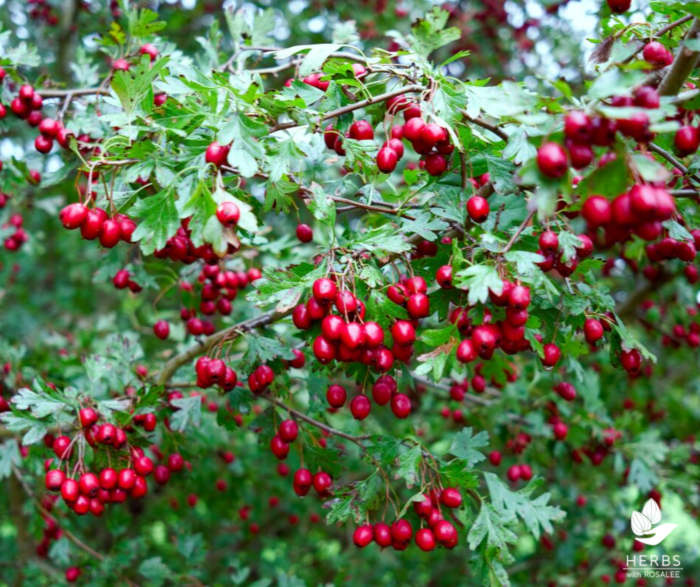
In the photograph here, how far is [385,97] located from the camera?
1.99 m

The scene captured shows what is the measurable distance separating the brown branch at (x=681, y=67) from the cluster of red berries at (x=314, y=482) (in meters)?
1.98

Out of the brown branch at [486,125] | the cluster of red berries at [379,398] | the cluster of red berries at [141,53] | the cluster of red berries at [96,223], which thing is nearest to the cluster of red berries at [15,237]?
the cluster of red berries at [141,53]

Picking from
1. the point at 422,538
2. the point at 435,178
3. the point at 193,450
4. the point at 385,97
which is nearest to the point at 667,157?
the point at 435,178

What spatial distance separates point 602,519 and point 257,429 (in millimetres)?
3442

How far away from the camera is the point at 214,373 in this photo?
2500 mm

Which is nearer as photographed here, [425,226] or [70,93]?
[425,226]

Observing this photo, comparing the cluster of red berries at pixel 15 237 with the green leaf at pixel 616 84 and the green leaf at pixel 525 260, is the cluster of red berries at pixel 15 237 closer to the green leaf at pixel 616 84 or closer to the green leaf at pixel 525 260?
the green leaf at pixel 525 260

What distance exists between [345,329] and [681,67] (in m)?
1.23

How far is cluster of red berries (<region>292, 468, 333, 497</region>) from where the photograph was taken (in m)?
2.72

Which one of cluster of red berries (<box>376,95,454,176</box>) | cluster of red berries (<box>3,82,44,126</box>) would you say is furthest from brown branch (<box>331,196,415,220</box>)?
cluster of red berries (<box>3,82,44,126</box>)

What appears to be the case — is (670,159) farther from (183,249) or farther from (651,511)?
(651,511)

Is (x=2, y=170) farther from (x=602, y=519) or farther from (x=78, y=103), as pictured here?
(x=602, y=519)

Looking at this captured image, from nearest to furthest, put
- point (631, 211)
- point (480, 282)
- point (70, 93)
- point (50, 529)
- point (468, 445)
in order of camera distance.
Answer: point (631, 211) → point (480, 282) → point (468, 445) → point (70, 93) → point (50, 529)

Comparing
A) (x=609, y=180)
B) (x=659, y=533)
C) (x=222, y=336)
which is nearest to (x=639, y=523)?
(x=659, y=533)
